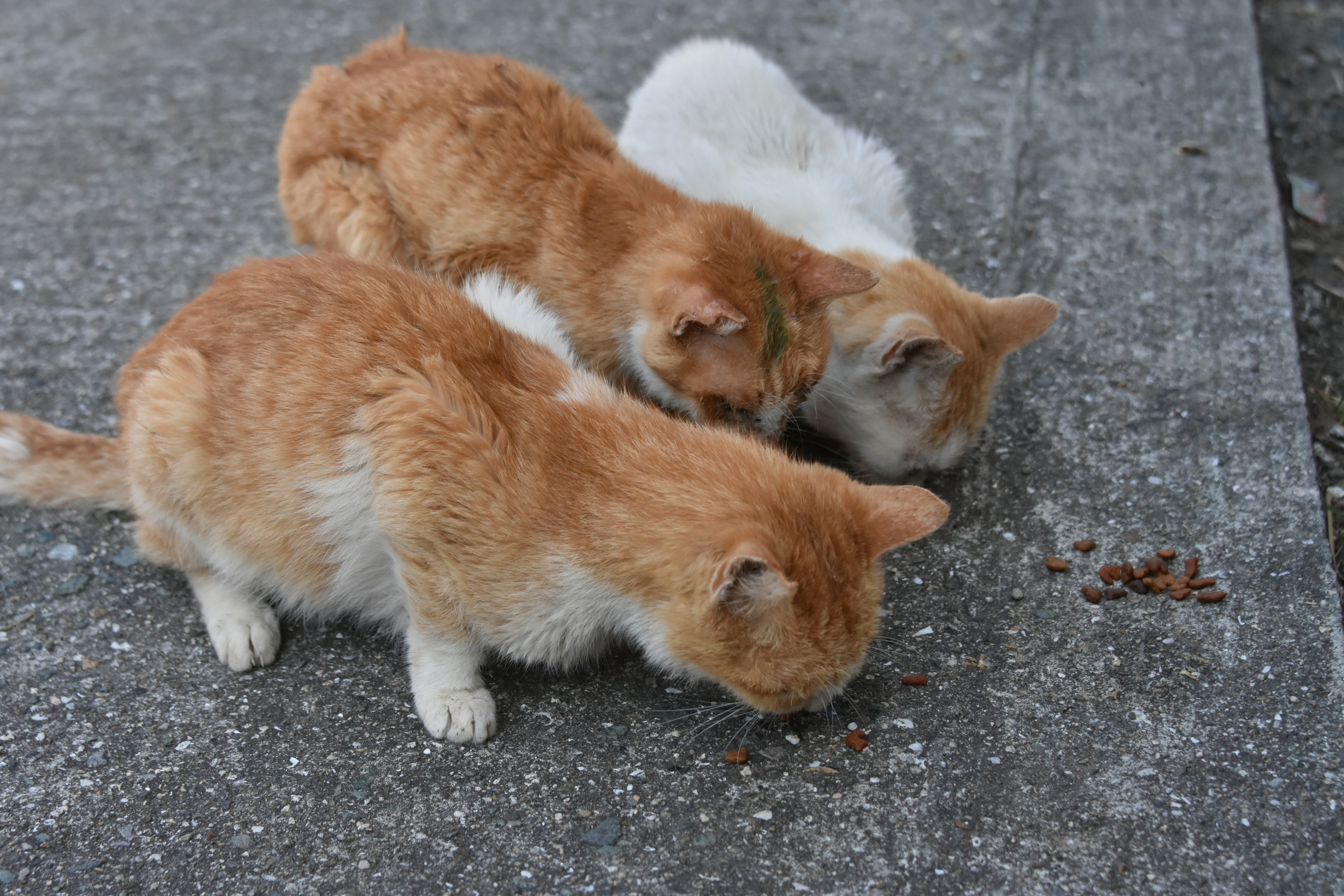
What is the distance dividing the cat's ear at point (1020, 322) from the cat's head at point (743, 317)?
0.59 meters

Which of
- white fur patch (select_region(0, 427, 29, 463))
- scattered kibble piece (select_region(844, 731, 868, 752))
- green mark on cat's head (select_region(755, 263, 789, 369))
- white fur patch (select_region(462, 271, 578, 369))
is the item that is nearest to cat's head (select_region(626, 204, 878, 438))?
green mark on cat's head (select_region(755, 263, 789, 369))

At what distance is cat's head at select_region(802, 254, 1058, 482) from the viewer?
3.59 meters

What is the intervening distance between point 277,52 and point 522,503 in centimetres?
479

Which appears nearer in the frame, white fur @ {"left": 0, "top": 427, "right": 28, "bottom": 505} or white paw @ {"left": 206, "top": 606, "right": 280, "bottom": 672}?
white paw @ {"left": 206, "top": 606, "right": 280, "bottom": 672}

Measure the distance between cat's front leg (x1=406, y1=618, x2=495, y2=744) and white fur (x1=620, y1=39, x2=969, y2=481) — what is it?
58.3 inches

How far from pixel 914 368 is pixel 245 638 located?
230 centimetres

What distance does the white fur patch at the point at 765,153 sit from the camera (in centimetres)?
→ 425

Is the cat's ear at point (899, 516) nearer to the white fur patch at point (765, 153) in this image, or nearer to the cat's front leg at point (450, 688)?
the cat's front leg at point (450, 688)

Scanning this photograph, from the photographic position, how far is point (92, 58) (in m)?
6.24

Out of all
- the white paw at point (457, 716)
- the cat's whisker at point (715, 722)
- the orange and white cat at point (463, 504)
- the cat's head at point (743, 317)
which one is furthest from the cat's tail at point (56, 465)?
the cat's whisker at point (715, 722)

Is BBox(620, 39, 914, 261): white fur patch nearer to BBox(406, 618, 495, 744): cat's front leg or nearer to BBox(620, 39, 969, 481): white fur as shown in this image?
BBox(620, 39, 969, 481): white fur

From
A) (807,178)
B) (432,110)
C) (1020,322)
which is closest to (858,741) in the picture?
(1020,322)

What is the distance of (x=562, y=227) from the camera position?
149 inches

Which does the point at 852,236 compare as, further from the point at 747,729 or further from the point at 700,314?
the point at 747,729
